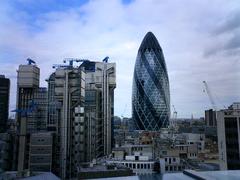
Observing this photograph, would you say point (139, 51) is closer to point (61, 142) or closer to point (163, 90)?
point (163, 90)

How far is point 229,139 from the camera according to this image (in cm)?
5738

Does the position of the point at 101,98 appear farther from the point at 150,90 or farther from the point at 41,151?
the point at 41,151

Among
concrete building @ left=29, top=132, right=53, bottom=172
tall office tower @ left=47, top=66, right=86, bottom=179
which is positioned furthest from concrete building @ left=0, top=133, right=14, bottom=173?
tall office tower @ left=47, top=66, right=86, bottom=179

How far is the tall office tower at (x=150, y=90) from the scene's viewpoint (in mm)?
179625

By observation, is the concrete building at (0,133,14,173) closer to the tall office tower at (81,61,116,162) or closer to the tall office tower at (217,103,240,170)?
the tall office tower at (81,61,116,162)

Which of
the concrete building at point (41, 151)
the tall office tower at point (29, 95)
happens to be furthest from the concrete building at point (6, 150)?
the tall office tower at point (29, 95)

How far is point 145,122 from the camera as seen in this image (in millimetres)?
181250

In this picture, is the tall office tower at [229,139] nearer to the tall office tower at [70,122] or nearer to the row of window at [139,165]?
the row of window at [139,165]

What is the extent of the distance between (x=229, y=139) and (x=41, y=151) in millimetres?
39576

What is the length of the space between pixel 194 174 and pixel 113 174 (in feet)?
64.2

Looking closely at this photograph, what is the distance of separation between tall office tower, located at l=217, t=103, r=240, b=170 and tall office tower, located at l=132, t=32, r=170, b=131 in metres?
120

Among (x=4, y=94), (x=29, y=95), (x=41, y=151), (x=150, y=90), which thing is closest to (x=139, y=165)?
(x=41, y=151)

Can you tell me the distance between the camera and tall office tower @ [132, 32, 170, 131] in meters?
180

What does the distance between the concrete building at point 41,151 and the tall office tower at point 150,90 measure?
107 m
